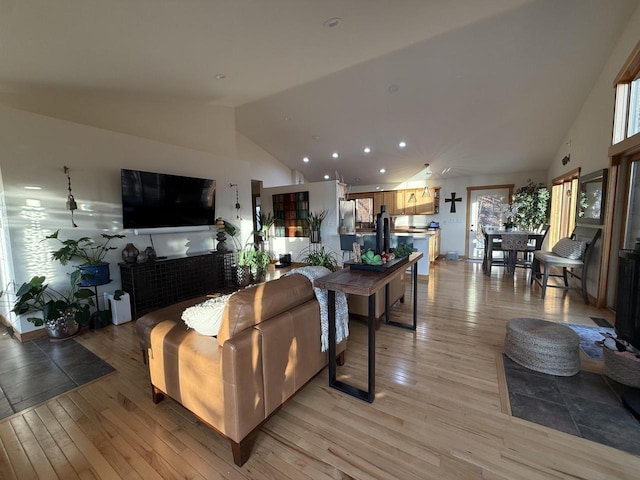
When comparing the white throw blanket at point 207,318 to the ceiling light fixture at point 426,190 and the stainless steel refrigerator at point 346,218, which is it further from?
the ceiling light fixture at point 426,190

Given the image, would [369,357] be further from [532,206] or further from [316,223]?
[532,206]

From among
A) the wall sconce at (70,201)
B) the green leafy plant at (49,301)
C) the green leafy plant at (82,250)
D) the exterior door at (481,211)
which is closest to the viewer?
the green leafy plant at (49,301)

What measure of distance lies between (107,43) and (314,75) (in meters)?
2.58

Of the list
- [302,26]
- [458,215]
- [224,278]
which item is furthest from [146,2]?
[458,215]

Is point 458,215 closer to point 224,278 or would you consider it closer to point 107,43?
point 224,278

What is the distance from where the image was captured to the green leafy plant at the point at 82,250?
3107mm

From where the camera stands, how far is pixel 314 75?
13.4 feet

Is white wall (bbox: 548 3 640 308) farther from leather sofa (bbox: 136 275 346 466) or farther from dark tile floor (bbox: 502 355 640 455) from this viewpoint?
leather sofa (bbox: 136 275 346 466)

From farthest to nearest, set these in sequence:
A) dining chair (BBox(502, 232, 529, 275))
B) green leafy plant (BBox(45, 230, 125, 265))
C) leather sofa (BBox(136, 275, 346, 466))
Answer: dining chair (BBox(502, 232, 529, 275)) → green leafy plant (BBox(45, 230, 125, 265)) → leather sofa (BBox(136, 275, 346, 466))

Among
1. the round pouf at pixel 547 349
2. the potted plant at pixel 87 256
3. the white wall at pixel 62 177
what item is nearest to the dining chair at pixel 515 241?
the round pouf at pixel 547 349

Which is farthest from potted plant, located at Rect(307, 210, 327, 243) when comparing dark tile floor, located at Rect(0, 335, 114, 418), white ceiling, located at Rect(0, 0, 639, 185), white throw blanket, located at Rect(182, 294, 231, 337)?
white throw blanket, located at Rect(182, 294, 231, 337)

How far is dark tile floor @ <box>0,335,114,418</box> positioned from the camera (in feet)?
6.82

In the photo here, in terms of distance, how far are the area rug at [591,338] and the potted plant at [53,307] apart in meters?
5.35

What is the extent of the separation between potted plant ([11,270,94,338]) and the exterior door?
8521 millimetres
